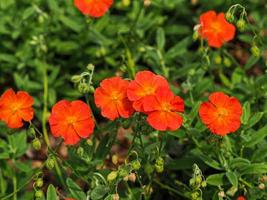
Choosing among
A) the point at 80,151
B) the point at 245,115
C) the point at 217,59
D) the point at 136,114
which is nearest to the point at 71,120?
the point at 80,151

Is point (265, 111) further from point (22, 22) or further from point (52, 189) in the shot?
point (22, 22)

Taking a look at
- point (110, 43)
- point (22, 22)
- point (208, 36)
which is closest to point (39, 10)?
point (22, 22)

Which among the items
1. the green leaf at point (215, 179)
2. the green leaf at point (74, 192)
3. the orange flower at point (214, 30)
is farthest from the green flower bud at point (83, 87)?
the orange flower at point (214, 30)

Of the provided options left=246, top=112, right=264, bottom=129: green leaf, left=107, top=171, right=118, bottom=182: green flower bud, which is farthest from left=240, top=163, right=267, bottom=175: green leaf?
left=107, top=171, right=118, bottom=182: green flower bud

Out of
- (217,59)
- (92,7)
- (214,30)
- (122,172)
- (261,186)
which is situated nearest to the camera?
(122,172)

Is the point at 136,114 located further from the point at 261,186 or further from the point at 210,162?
the point at 261,186

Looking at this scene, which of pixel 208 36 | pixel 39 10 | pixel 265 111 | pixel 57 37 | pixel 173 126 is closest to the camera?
pixel 173 126
